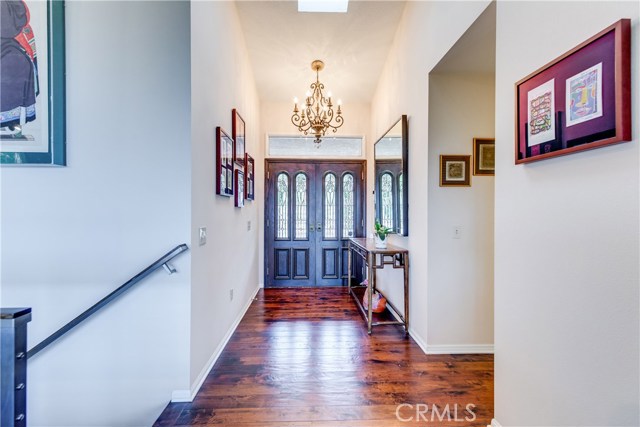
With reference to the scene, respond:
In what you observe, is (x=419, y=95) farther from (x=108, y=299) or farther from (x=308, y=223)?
(x=108, y=299)

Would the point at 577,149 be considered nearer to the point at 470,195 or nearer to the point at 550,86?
the point at 550,86

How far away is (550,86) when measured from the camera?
4.05 ft

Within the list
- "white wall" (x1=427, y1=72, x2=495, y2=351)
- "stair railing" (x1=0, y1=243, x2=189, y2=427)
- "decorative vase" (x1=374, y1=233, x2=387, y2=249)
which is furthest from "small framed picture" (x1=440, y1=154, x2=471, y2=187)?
"stair railing" (x1=0, y1=243, x2=189, y2=427)

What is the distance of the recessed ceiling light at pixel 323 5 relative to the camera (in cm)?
300

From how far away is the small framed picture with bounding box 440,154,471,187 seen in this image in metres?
2.56

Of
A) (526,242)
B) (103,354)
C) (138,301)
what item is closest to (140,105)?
(138,301)

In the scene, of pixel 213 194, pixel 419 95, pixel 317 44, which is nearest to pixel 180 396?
pixel 213 194

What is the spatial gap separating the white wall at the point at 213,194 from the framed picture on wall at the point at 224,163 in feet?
0.26

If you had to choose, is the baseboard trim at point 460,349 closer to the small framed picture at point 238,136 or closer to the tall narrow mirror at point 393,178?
the tall narrow mirror at point 393,178

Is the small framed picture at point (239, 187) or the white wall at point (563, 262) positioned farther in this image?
the small framed picture at point (239, 187)

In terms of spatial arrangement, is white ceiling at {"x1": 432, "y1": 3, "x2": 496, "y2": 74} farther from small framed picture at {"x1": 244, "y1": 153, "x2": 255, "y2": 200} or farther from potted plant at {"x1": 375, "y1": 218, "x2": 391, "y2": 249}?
small framed picture at {"x1": 244, "y1": 153, "x2": 255, "y2": 200}

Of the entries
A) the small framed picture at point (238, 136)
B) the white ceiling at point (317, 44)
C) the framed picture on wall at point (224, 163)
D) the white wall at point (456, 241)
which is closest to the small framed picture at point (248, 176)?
the small framed picture at point (238, 136)

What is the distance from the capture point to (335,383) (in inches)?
82.7

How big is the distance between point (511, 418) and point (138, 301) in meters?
2.32
